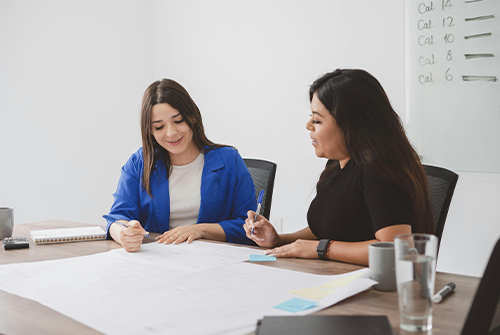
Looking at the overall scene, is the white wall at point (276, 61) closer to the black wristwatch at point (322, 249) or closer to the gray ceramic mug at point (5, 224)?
the black wristwatch at point (322, 249)

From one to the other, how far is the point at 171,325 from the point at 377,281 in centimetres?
46

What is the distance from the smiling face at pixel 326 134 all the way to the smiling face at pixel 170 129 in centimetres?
61

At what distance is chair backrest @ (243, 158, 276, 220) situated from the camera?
6.63 ft

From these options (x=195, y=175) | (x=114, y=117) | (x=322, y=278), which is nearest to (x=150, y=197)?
(x=195, y=175)

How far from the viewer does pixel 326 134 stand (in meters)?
1.47

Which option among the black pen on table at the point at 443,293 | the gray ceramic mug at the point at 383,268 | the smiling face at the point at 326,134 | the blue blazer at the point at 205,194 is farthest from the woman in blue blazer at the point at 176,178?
the black pen on table at the point at 443,293

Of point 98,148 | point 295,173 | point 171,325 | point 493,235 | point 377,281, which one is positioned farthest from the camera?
point 98,148

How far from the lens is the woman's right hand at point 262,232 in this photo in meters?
1.53

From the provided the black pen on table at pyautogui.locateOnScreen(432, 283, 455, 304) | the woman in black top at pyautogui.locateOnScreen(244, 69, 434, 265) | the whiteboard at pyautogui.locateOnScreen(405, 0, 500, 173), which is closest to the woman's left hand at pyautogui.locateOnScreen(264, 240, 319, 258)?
Answer: the woman in black top at pyautogui.locateOnScreen(244, 69, 434, 265)

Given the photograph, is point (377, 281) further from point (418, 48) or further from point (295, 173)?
point (295, 173)

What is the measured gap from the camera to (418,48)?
2604 millimetres

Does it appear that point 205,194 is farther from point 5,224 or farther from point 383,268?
point 383,268

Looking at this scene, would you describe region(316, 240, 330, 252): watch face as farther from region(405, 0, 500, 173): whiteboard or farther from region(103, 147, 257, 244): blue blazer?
region(405, 0, 500, 173): whiteboard

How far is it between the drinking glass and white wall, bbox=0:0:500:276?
72.9 inches
